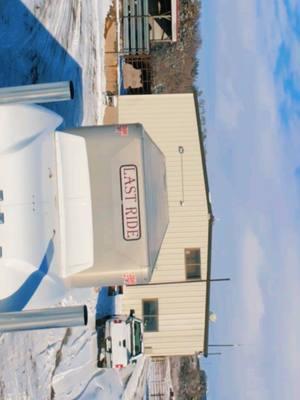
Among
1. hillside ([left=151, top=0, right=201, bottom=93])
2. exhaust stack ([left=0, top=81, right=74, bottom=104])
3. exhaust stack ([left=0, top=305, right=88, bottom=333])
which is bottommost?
exhaust stack ([left=0, top=305, right=88, bottom=333])

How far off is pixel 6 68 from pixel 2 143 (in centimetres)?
347

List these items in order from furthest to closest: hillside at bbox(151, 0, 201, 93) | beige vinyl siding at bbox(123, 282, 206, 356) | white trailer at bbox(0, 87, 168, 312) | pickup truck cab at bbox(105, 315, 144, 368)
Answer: hillside at bbox(151, 0, 201, 93) → beige vinyl siding at bbox(123, 282, 206, 356) → pickup truck cab at bbox(105, 315, 144, 368) → white trailer at bbox(0, 87, 168, 312)

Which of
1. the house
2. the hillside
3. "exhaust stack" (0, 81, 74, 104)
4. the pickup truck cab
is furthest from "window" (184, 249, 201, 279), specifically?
the hillside

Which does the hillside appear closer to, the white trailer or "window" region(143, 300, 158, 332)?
"window" region(143, 300, 158, 332)

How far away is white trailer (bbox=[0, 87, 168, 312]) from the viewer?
20.0 feet

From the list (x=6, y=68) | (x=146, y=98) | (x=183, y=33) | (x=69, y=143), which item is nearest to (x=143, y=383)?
(x=146, y=98)

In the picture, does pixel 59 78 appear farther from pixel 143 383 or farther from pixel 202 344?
pixel 143 383

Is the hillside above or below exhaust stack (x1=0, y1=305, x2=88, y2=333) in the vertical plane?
above

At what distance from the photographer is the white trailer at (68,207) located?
20.0 ft

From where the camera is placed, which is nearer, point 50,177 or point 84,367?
point 50,177

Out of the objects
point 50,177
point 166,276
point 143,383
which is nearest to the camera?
point 50,177

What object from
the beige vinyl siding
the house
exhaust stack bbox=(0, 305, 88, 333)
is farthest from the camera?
the beige vinyl siding

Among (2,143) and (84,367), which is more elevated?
(2,143)

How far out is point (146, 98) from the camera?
15.0 meters
